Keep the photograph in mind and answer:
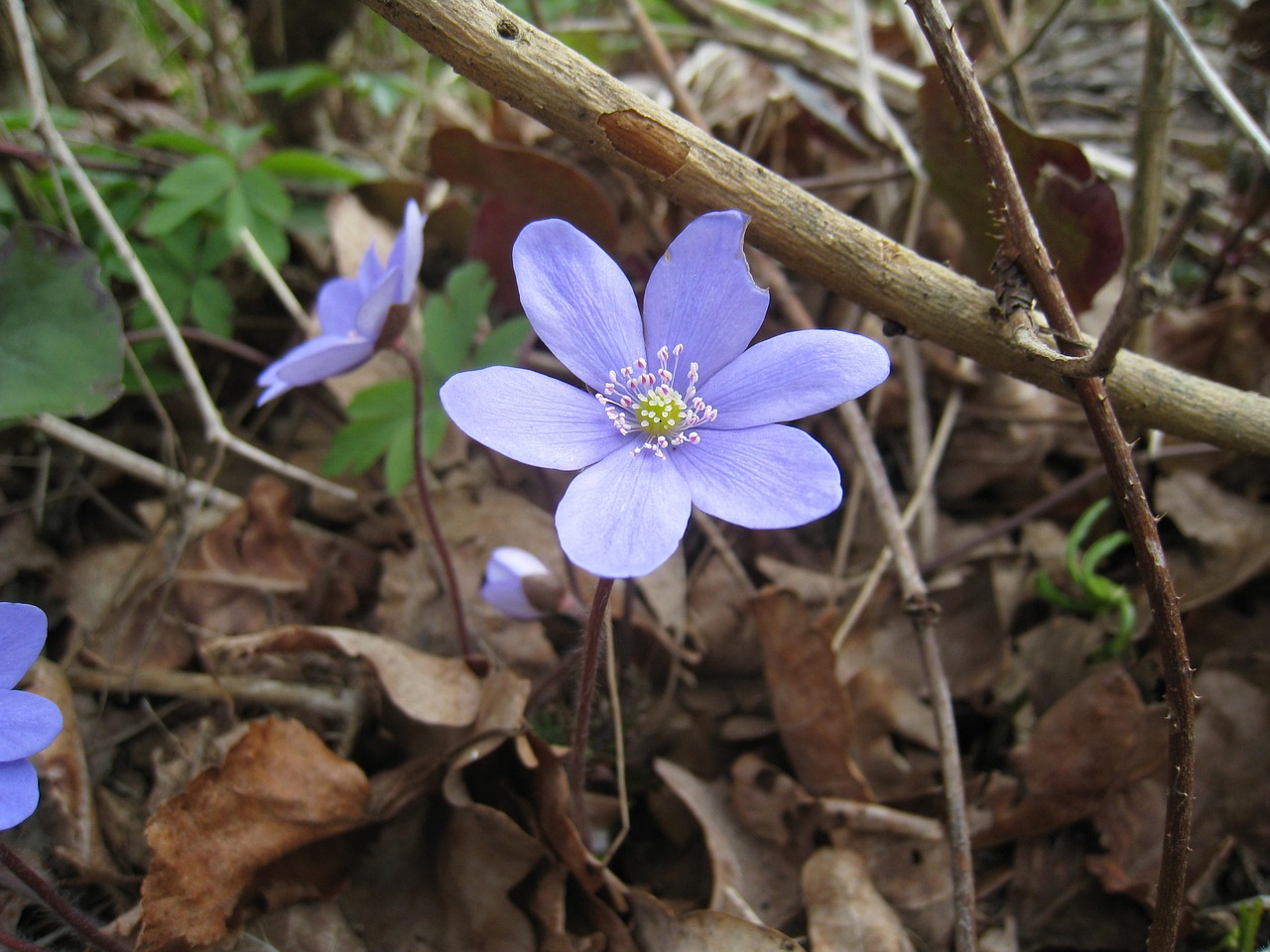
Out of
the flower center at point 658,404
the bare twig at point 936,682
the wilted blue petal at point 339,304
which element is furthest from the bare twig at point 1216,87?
the wilted blue petal at point 339,304

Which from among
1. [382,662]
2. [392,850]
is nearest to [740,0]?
[382,662]

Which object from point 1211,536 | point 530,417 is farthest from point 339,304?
point 1211,536

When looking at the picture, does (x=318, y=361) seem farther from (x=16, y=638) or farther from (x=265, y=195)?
(x=265, y=195)

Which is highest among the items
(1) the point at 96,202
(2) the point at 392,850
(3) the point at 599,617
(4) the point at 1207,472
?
(4) the point at 1207,472

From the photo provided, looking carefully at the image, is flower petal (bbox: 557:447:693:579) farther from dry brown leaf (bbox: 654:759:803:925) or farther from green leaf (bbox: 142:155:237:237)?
green leaf (bbox: 142:155:237:237)

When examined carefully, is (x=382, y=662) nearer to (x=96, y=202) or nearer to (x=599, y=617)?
(x=599, y=617)

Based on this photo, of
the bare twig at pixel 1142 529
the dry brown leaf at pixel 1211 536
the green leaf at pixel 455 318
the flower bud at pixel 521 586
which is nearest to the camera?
the bare twig at pixel 1142 529

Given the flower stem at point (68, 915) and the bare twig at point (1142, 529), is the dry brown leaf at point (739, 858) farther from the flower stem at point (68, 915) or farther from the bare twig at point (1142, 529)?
the flower stem at point (68, 915)
